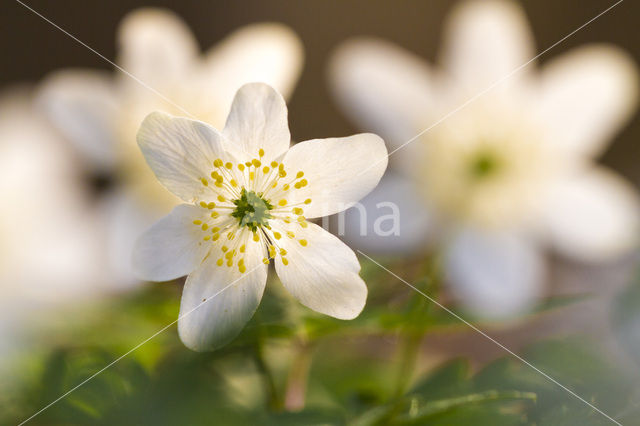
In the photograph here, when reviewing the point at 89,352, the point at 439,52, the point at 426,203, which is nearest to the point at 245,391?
the point at 89,352

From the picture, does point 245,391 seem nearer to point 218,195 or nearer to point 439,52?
point 218,195

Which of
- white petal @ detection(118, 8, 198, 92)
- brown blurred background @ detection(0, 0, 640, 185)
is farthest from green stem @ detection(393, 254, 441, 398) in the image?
brown blurred background @ detection(0, 0, 640, 185)

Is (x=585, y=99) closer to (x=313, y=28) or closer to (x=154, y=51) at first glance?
(x=154, y=51)

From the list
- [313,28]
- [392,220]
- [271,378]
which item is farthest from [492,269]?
[313,28]

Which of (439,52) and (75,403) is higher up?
(439,52)

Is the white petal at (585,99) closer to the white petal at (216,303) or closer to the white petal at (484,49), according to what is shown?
the white petal at (484,49)

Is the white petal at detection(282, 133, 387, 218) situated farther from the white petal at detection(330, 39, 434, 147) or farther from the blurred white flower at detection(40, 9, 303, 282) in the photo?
the white petal at detection(330, 39, 434, 147)

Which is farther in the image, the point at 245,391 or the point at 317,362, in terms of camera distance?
the point at 317,362
